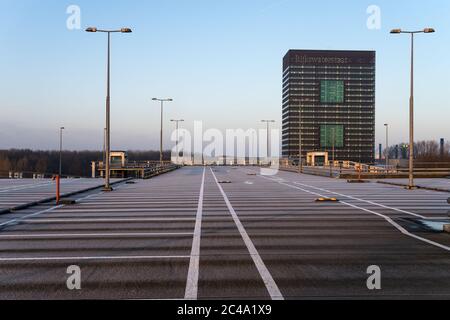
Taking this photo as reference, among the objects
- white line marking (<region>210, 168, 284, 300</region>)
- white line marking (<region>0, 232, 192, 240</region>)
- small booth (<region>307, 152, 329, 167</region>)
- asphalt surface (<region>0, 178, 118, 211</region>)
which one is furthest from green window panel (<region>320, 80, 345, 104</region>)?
white line marking (<region>0, 232, 192, 240</region>)

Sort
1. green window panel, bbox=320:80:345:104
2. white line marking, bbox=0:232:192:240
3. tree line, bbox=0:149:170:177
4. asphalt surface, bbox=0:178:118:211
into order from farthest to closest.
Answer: tree line, bbox=0:149:170:177 < green window panel, bbox=320:80:345:104 < asphalt surface, bbox=0:178:118:211 < white line marking, bbox=0:232:192:240

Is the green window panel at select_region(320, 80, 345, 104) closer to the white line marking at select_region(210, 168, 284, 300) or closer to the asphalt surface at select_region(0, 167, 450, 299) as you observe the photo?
the asphalt surface at select_region(0, 167, 450, 299)

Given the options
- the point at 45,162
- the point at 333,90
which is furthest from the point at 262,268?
the point at 45,162

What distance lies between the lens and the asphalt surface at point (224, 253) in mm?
7188

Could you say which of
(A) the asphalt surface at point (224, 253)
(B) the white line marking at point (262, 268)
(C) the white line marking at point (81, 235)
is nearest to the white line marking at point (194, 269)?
(A) the asphalt surface at point (224, 253)

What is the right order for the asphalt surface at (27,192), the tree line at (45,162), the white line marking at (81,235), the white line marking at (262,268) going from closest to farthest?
the white line marking at (262,268) < the white line marking at (81,235) < the asphalt surface at (27,192) < the tree line at (45,162)

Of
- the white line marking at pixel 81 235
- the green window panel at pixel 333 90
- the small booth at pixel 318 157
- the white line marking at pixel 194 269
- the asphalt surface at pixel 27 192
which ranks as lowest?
the white line marking at pixel 81 235

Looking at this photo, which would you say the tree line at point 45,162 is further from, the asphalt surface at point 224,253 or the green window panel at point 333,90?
the asphalt surface at point 224,253

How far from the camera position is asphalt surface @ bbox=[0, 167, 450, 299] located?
7188 millimetres

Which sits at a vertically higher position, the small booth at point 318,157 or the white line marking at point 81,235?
the small booth at point 318,157

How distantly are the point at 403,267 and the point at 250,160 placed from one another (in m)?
119

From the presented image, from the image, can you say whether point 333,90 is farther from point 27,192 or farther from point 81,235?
point 81,235

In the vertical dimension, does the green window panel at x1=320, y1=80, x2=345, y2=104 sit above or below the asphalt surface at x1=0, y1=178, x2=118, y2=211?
above
